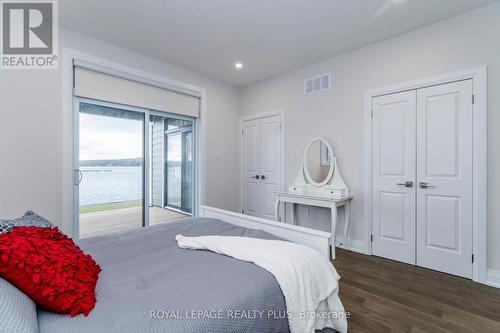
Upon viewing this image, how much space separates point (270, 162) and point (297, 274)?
2971 mm

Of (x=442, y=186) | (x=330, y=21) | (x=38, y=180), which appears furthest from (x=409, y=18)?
(x=38, y=180)

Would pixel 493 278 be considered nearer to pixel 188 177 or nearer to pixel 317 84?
pixel 317 84

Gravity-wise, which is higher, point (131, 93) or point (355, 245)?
point (131, 93)

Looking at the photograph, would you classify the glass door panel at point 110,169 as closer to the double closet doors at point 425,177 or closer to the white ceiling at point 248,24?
the white ceiling at point 248,24

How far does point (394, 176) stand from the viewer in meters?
2.85

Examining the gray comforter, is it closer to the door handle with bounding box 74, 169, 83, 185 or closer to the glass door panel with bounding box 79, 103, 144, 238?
the door handle with bounding box 74, 169, 83, 185

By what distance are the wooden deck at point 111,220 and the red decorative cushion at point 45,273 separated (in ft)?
7.36

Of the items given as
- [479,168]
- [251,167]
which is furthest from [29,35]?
[479,168]

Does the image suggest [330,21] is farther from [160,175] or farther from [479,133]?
[160,175]

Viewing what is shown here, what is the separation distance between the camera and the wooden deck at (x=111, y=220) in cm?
298

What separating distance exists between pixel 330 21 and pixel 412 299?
2730mm

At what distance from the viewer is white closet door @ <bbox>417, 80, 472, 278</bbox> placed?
7.84 feet

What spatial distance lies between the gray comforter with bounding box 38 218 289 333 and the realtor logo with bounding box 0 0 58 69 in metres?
2.22

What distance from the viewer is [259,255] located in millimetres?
1317
